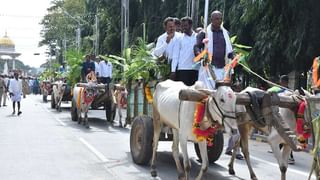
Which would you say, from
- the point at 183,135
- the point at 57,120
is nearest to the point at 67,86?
the point at 57,120

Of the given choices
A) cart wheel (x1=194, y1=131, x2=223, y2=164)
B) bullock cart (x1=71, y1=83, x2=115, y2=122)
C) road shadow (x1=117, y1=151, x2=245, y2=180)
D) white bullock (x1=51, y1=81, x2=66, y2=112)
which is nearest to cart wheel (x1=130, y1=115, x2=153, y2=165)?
road shadow (x1=117, y1=151, x2=245, y2=180)

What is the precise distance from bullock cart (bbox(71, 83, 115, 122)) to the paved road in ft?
6.04

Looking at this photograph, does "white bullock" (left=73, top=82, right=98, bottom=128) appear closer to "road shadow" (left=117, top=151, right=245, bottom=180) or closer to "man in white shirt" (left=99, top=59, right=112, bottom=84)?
"man in white shirt" (left=99, top=59, right=112, bottom=84)

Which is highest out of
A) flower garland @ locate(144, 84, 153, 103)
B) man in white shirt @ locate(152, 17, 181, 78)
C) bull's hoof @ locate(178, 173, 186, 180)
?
man in white shirt @ locate(152, 17, 181, 78)

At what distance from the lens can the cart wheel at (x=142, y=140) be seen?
9547 mm

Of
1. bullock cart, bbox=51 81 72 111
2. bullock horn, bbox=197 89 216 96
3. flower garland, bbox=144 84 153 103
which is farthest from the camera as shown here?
bullock cart, bbox=51 81 72 111

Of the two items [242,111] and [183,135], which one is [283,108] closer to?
[242,111]

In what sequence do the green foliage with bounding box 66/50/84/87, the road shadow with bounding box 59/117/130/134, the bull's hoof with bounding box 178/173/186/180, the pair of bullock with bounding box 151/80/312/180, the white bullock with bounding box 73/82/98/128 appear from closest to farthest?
the pair of bullock with bounding box 151/80/312/180 < the bull's hoof with bounding box 178/173/186/180 < the road shadow with bounding box 59/117/130/134 < the white bullock with bounding box 73/82/98/128 < the green foliage with bounding box 66/50/84/87

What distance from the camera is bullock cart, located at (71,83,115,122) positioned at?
17.1 m

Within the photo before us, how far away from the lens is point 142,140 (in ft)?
31.6

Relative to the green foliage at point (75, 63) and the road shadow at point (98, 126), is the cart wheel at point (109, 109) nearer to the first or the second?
the road shadow at point (98, 126)

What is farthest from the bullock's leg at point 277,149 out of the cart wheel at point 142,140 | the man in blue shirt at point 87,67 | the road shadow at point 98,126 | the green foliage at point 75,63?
the green foliage at point 75,63

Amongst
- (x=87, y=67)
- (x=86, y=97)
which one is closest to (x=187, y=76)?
(x=86, y=97)

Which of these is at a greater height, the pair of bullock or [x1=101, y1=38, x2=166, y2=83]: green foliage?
[x1=101, y1=38, x2=166, y2=83]: green foliage
